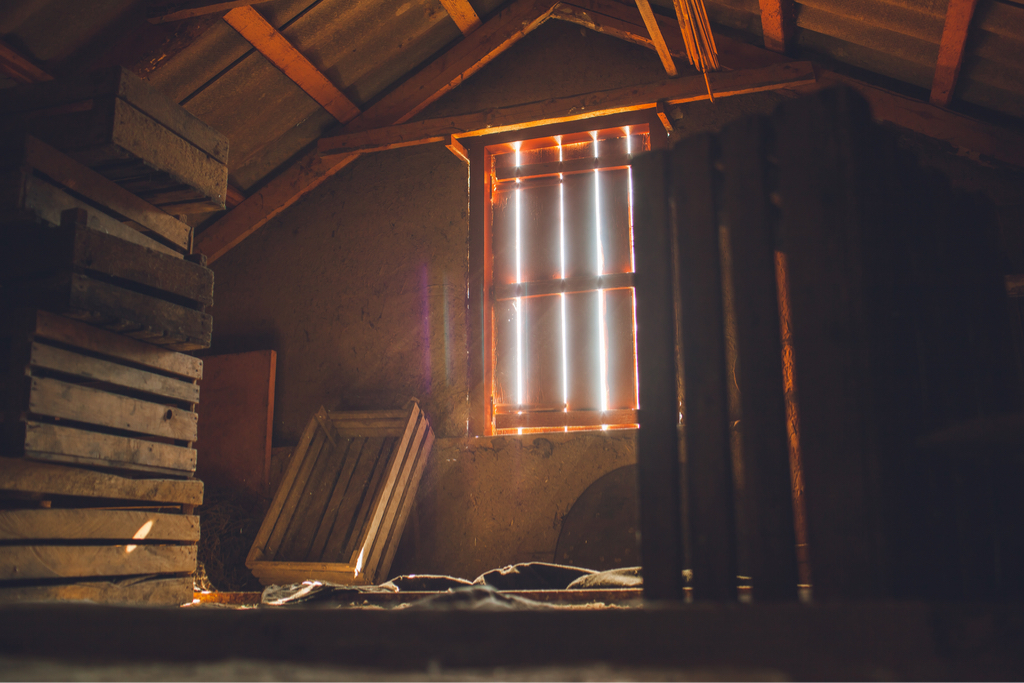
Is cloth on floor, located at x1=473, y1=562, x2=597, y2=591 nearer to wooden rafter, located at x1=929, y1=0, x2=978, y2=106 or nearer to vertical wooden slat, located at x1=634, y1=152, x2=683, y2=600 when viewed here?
vertical wooden slat, located at x1=634, y1=152, x2=683, y2=600

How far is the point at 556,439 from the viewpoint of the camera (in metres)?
Result: 6.59

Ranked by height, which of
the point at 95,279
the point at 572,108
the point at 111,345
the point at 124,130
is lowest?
the point at 111,345

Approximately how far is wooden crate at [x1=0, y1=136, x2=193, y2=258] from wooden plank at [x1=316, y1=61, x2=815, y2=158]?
3.35 meters

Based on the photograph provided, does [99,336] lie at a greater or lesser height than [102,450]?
greater

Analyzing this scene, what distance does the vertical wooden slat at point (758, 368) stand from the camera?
190 cm

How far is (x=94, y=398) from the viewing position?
11.8ft

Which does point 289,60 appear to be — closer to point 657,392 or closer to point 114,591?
point 114,591

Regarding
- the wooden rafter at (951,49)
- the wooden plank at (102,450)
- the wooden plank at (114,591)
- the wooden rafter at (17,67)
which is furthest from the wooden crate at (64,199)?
the wooden rafter at (951,49)

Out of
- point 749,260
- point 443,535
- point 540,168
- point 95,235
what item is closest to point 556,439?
point 443,535

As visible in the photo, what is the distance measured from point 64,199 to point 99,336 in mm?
700

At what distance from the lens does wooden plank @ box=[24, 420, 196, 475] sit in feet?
10.7

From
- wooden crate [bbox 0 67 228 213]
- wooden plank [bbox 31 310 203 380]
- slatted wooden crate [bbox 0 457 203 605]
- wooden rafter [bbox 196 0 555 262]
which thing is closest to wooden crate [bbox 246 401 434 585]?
slatted wooden crate [bbox 0 457 203 605]

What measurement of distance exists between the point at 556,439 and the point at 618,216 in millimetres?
2190

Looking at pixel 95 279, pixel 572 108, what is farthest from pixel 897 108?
pixel 95 279
